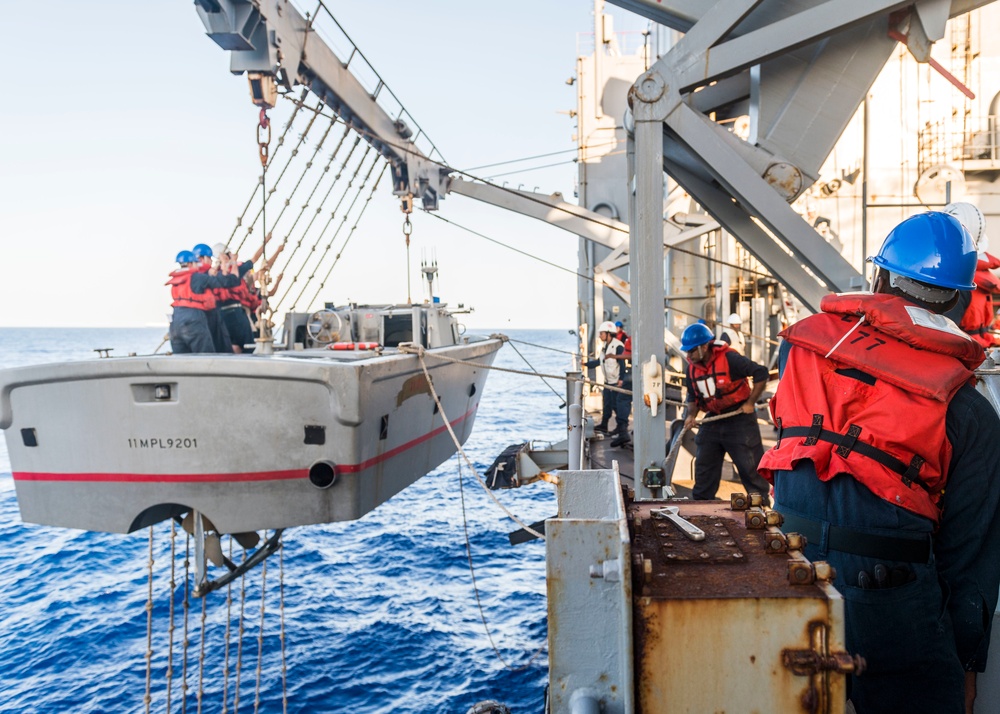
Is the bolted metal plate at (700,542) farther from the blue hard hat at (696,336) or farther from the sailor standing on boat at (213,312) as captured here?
the sailor standing on boat at (213,312)

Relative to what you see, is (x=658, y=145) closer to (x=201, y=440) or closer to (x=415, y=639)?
(x=201, y=440)

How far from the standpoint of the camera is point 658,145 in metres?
4.36

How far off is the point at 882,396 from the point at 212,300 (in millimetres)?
7336

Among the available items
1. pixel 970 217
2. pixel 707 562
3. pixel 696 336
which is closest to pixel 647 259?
pixel 970 217

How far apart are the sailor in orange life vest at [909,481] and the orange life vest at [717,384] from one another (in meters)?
4.10

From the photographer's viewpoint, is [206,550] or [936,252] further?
[206,550]

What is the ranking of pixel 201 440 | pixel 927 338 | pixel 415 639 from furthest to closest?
pixel 415 639, pixel 201 440, pixel 927 338

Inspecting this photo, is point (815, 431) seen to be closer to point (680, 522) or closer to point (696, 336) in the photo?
point (680, 522)

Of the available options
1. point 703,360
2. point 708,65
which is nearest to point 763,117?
point 708,65

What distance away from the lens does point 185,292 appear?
25.7 ft

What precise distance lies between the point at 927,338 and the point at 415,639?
822 centimetres

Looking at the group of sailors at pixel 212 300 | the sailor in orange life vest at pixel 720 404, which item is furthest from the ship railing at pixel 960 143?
the group of sailors at pixel 212 300

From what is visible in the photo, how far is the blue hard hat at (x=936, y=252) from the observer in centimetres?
205

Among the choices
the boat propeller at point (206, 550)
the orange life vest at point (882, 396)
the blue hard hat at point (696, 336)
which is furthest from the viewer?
the blue hard hat at point (696, 336)
